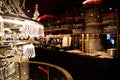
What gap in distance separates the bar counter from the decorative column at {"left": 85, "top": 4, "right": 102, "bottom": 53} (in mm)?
523

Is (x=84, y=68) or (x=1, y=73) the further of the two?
(x=84, y=68)

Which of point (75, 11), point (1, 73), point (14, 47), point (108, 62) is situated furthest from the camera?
point (75, 11)

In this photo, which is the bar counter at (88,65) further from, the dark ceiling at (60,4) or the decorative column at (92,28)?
the dark ceiling at (60,4)

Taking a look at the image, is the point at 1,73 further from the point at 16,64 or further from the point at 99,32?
the point at 99,32

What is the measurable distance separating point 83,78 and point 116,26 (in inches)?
85.7

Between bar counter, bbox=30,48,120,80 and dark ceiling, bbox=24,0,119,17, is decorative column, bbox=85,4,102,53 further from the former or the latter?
bar counter, bbox=30,48,120,80

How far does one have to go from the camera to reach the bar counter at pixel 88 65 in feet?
15.0

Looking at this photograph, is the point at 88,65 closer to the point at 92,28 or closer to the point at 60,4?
→ the point at 92,28

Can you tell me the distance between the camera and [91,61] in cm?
521

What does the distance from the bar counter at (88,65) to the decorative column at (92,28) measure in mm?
523

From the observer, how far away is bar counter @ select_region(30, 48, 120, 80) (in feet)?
15.0

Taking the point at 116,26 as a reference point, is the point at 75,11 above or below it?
above

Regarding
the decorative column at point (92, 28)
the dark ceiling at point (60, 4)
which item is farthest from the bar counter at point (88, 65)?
the dark ceiling at point (60, 4)

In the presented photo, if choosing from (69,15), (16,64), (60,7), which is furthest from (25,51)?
(60,7)
